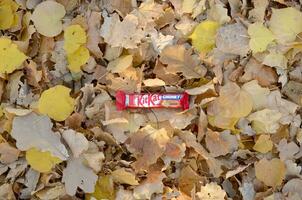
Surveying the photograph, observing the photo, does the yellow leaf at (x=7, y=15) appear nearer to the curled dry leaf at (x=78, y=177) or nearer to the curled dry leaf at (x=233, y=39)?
the curled dry leaf at (x=78, y=177)

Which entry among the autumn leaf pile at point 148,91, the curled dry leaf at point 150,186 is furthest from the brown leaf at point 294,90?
the curled dry leaf at point 150,186

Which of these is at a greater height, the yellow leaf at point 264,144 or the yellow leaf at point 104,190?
the yellow leaf at point 264,144

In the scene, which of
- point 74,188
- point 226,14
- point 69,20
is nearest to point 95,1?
point 69,20

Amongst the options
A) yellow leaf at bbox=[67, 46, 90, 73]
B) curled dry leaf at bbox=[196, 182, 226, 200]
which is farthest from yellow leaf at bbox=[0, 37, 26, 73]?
curled dry leaf at bbox=[196, 182, 226, 200]

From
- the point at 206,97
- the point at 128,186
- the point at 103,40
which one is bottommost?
the point at 128,186

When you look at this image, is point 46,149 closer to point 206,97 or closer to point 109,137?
point 109,137

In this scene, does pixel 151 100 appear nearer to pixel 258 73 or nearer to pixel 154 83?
pixel 154 83
